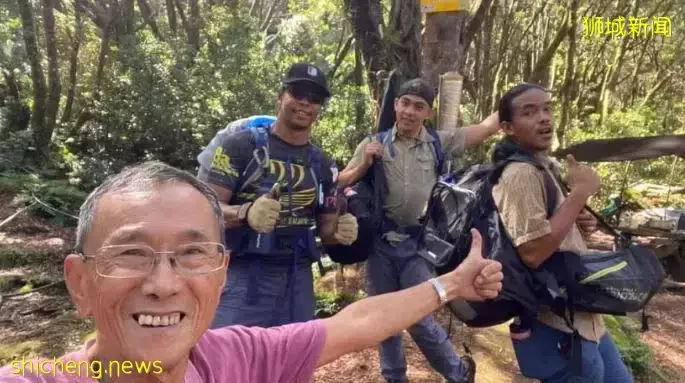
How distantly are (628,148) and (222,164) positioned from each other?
1.96 metres

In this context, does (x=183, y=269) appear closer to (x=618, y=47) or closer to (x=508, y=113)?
(x=508, y=113)

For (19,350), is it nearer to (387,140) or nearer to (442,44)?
(387,140)

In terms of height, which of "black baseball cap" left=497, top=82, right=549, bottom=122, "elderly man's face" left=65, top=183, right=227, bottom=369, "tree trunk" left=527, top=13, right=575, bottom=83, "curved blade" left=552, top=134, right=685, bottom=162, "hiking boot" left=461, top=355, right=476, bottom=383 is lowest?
"hiking boot" left=461, top=355, right=476, bottom=383

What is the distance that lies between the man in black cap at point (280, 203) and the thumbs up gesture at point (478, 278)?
1.03 metres

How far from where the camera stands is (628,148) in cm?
254

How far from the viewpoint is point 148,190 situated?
54.1 inches

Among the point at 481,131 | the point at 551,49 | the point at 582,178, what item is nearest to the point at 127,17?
the point at 551,49

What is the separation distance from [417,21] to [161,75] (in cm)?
799

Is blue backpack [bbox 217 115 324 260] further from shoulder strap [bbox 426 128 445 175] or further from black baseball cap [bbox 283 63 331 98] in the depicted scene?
shoulder strap [bbox 426 128 445 175]

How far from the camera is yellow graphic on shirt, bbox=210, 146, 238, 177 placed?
275cm

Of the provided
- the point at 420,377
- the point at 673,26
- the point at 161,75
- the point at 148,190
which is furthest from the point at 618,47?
the point at 148,190

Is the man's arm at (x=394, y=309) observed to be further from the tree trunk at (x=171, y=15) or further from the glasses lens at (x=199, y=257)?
the tree trunk at (x=171, y=15)

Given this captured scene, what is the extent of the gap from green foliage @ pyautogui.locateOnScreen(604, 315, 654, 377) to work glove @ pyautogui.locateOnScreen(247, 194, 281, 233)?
360cm

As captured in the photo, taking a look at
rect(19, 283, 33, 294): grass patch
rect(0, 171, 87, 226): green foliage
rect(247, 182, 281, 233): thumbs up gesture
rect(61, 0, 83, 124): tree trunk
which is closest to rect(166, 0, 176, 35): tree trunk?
rect(61, 0, 83, 124): tree trunk
